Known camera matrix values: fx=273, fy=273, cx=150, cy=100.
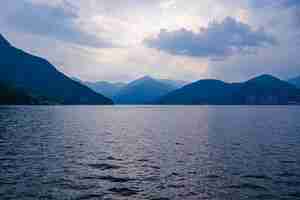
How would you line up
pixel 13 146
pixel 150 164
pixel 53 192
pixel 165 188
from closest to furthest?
pixel 53 192, pixel 165 188, pixel 150 164, pixel 13 146

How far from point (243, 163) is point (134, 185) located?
18.2m

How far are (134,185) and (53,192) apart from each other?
7915 mm

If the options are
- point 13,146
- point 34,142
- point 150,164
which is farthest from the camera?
point 34,142

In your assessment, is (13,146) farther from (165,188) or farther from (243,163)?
(243,163)

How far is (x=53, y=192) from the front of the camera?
2497 centimetres

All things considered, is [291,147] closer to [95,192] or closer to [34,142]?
[95,192]

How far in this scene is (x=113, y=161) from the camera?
131ft

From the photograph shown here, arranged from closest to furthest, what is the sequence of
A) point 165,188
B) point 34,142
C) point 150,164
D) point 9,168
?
point 165,188
point 9,168
point 150,164
point 34,142

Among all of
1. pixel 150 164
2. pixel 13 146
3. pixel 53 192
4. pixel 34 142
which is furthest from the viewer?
pixel 34 142

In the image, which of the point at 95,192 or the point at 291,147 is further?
the point at 291,147

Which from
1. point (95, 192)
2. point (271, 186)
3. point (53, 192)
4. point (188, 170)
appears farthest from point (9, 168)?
point (271, 186)

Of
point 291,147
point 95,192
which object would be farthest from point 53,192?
point 291,147

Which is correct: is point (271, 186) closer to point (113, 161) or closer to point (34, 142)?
point (113, 161)

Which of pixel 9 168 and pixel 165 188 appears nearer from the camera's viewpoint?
pixel 165 188
